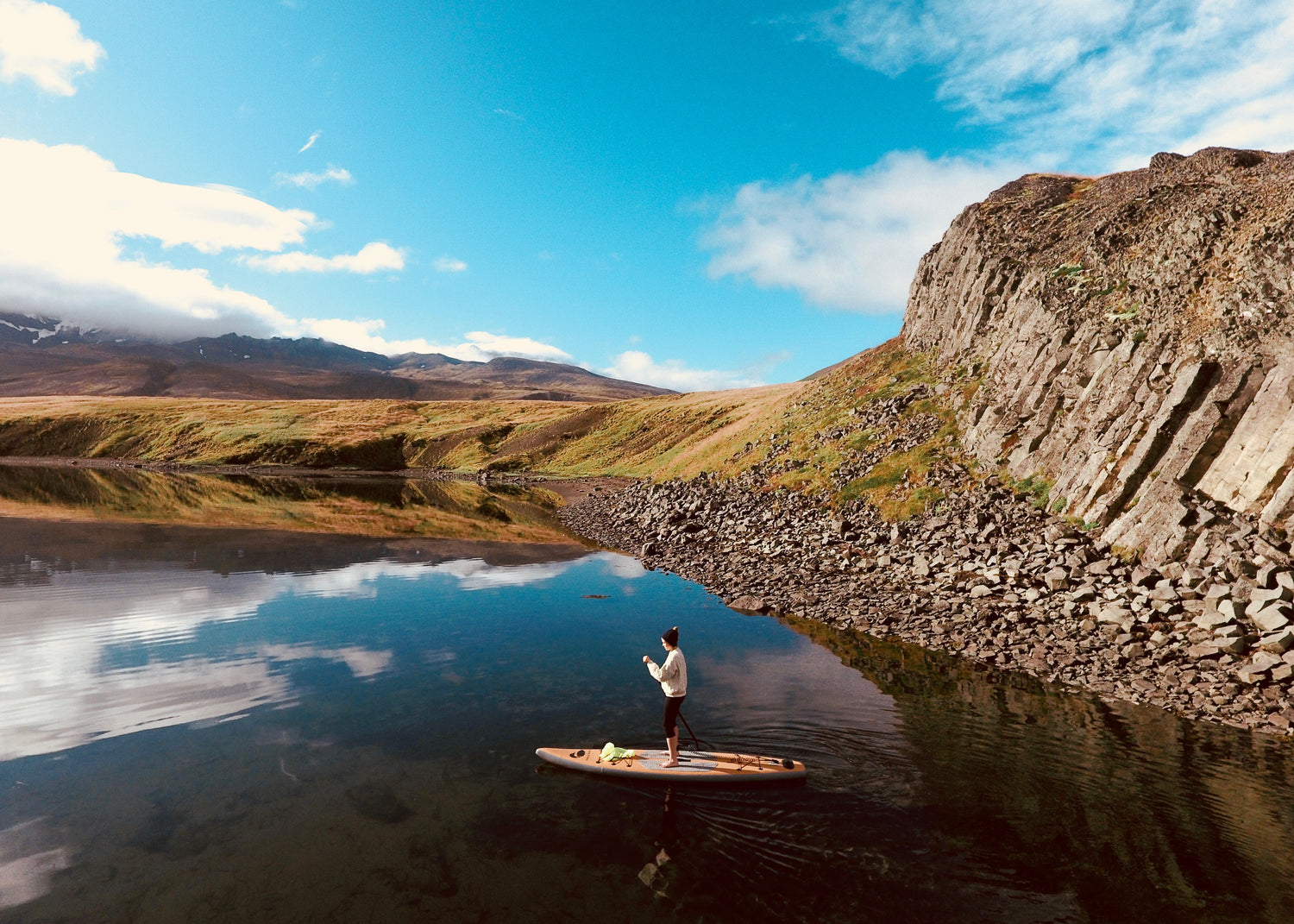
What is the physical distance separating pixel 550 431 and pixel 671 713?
446ft

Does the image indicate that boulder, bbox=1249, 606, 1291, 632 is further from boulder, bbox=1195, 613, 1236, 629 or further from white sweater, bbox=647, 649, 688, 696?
white sweater, bbox=647, 649, 688, 696

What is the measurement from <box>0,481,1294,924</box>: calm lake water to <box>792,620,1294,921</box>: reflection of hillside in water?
84 millimetres

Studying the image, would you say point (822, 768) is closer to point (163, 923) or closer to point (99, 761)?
point (163, 923)

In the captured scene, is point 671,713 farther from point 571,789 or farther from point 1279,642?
point 1279,642

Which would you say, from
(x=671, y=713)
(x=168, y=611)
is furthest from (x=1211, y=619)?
(x=168, y=611)

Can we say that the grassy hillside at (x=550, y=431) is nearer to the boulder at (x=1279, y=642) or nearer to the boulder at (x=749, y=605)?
the boulder at (x=749, y=605)

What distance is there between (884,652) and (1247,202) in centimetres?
3826

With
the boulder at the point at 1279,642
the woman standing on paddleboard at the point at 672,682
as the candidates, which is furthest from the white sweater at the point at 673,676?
the boulder at the point at 1279,642

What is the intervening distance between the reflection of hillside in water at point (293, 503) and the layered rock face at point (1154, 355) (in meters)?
42.2

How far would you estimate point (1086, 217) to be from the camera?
186 feet

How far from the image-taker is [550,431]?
5984 inches

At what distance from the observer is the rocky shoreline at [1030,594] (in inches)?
907

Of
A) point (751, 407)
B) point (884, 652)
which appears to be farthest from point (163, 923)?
point (751, 407)

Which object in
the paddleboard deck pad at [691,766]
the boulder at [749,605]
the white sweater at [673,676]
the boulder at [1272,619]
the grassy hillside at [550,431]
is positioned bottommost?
the paddleboard deck pad at [691,766]
